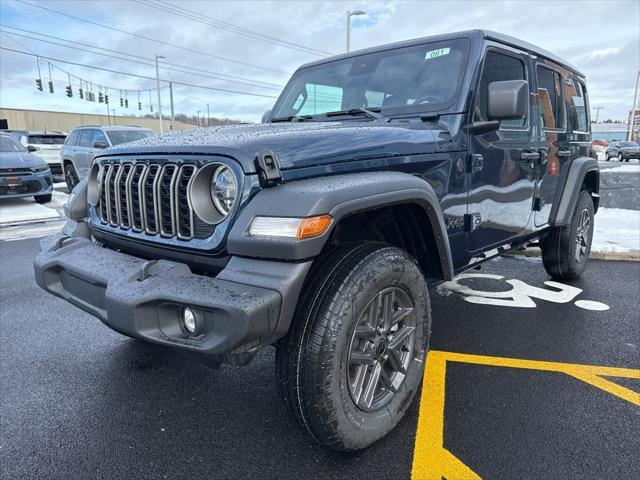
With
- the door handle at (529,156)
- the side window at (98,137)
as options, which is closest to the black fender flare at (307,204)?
the door handle at (529,156)

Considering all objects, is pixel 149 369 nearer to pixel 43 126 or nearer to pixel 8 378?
pixel 8 378

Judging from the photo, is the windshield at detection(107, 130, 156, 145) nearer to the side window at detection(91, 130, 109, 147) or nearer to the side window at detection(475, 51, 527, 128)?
the side window at detection(91, 130, 109, 147)

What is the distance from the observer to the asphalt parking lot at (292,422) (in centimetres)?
204

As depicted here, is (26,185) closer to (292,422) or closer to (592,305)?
(292,422)

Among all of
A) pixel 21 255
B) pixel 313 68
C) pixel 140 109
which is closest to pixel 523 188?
pixel 313 68

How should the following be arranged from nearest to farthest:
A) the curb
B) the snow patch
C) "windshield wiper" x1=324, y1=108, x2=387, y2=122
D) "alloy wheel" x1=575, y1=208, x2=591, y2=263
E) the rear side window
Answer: "windshield wiper" x1=324, y1=108, x2=387, y2=122
"alloy wheel" x1=575, y1=208, x2=591, y2=263
the curb
the snow patch
the rear side window

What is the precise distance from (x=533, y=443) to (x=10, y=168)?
10395mm

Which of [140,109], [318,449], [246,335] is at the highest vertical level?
[140,109]

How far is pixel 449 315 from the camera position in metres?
3.85

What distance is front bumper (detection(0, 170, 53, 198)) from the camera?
9281 mm

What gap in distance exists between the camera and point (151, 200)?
2.19 meters

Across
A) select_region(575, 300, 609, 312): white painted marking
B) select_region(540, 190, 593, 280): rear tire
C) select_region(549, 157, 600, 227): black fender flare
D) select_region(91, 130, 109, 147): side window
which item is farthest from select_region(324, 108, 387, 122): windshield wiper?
select_region(91, 130, 109, 147): side window

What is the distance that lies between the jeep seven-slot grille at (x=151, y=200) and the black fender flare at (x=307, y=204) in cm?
24

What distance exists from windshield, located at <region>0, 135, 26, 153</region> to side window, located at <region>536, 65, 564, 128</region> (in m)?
10.5
